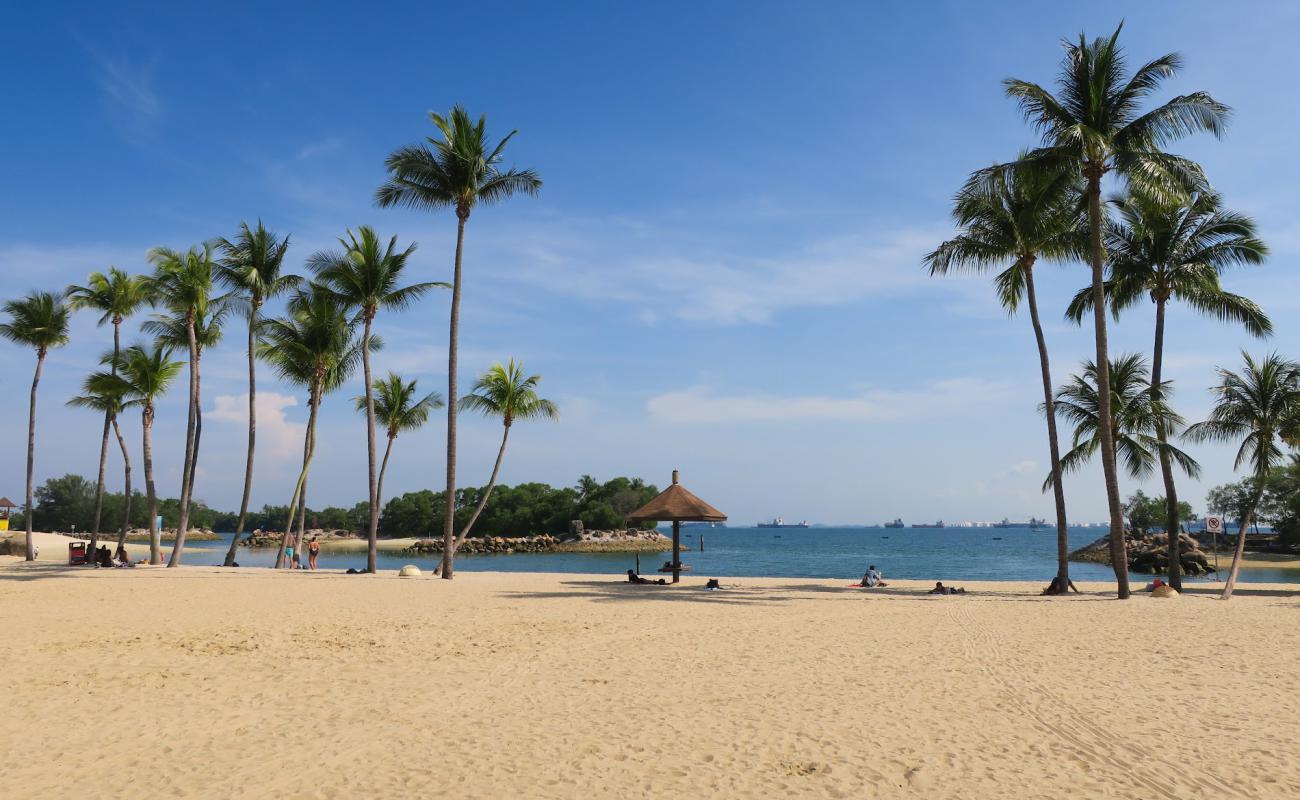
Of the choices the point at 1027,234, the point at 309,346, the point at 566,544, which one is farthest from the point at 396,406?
the point at 566,544

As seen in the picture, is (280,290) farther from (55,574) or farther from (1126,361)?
(1126,361)

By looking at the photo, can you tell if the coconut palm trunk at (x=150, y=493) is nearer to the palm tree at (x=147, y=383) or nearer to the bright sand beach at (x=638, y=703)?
the palm tree at (x=147, y=383)

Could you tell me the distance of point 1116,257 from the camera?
23391mm

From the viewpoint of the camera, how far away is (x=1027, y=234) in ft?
71.2

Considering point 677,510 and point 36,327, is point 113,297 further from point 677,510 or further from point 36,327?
point 677,510

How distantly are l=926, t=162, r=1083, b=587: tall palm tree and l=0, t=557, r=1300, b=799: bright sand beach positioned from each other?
762 centimetres

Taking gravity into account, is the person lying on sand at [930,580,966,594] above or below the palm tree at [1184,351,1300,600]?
below

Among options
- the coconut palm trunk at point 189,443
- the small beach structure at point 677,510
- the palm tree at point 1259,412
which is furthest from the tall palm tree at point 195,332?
the palm tree at point 1259,412

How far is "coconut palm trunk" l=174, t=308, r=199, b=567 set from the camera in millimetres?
27312

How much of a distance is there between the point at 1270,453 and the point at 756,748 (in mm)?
24486

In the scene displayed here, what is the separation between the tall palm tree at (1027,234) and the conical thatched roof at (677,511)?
923cm

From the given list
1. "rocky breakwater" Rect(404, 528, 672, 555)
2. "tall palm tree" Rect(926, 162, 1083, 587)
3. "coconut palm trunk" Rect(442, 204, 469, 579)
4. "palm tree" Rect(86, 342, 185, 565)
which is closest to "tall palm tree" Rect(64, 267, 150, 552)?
"palm tree" Rect(86, 342, 185, 565)

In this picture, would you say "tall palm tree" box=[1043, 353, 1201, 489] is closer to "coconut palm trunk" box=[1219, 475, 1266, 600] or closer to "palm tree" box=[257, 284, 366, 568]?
"coconut palm trunk" box=[1219, 475, 1266, 600]

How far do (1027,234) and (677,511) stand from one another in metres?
12.4
